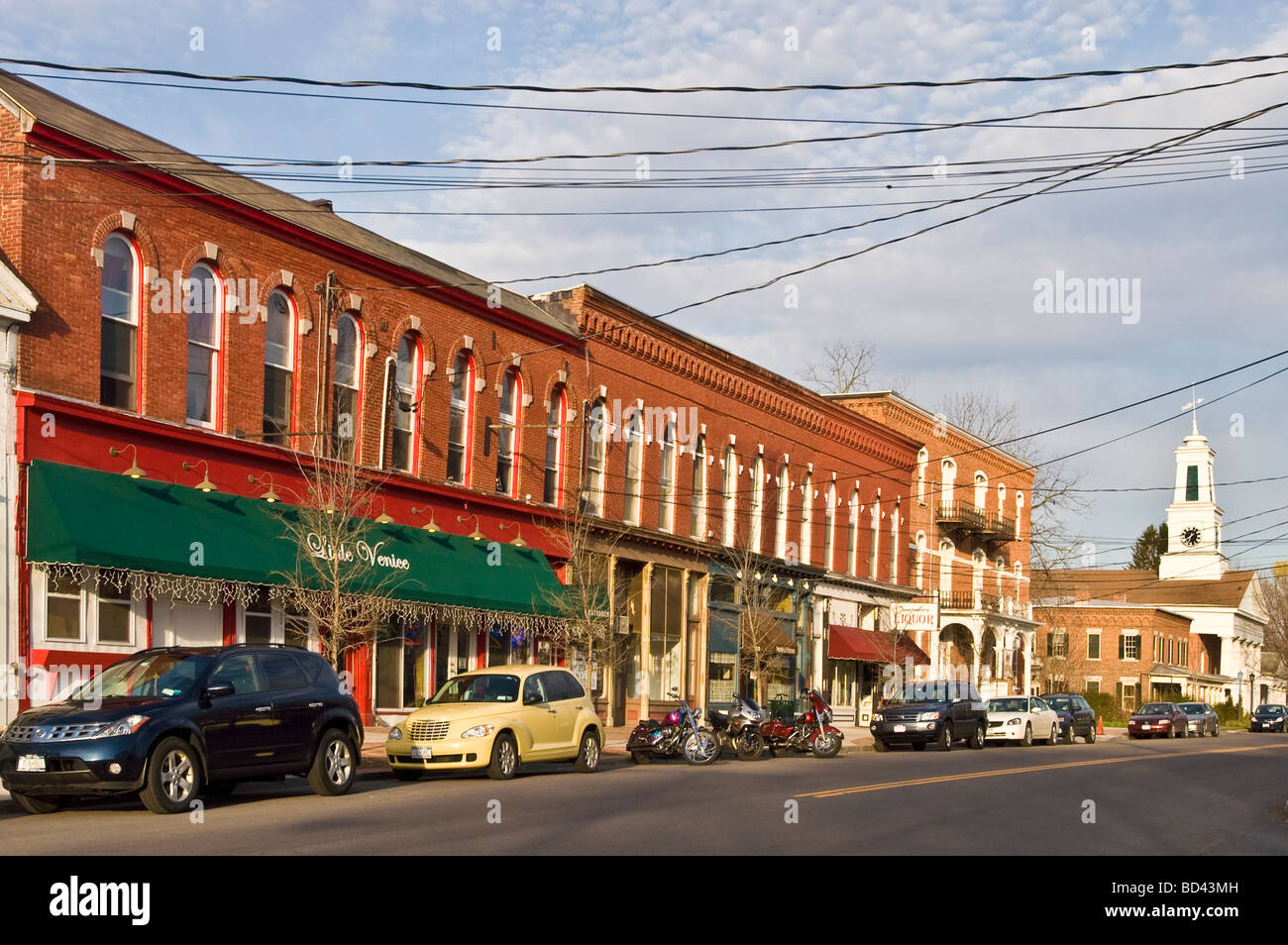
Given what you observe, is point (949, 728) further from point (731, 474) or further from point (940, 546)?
point (940, 546)

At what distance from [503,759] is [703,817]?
546cm

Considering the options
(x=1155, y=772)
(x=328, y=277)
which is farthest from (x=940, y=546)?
(x=328, y=277)

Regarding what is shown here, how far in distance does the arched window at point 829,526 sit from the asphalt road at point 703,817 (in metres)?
23.7

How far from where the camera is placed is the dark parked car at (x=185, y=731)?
14062 mm

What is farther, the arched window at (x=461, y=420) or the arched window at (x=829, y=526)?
the arched window at (x=829, y=526)

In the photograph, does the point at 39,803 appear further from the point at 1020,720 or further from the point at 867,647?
the point at 867,647

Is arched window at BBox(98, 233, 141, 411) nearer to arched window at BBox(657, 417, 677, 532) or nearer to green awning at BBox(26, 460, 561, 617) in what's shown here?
green awning at BBox(26, 460, 561, 617)

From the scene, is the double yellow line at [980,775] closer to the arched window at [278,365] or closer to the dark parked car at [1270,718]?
the arched window at [278,365]

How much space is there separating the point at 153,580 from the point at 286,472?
4324mm

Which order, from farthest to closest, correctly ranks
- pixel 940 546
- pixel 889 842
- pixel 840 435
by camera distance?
1. pixel 940 546
2. pixel 840 435
3. pixel 889 842

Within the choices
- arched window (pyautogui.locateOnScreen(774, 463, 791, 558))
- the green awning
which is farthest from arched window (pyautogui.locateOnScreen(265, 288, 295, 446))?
arched window (pyautogui.locateOnScreen(774, 463, 791, 558))

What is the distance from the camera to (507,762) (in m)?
19.7

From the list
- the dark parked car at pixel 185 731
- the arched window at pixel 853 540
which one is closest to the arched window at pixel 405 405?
the dark parked car at pixel 185 731

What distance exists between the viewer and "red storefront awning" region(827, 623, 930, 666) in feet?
155
